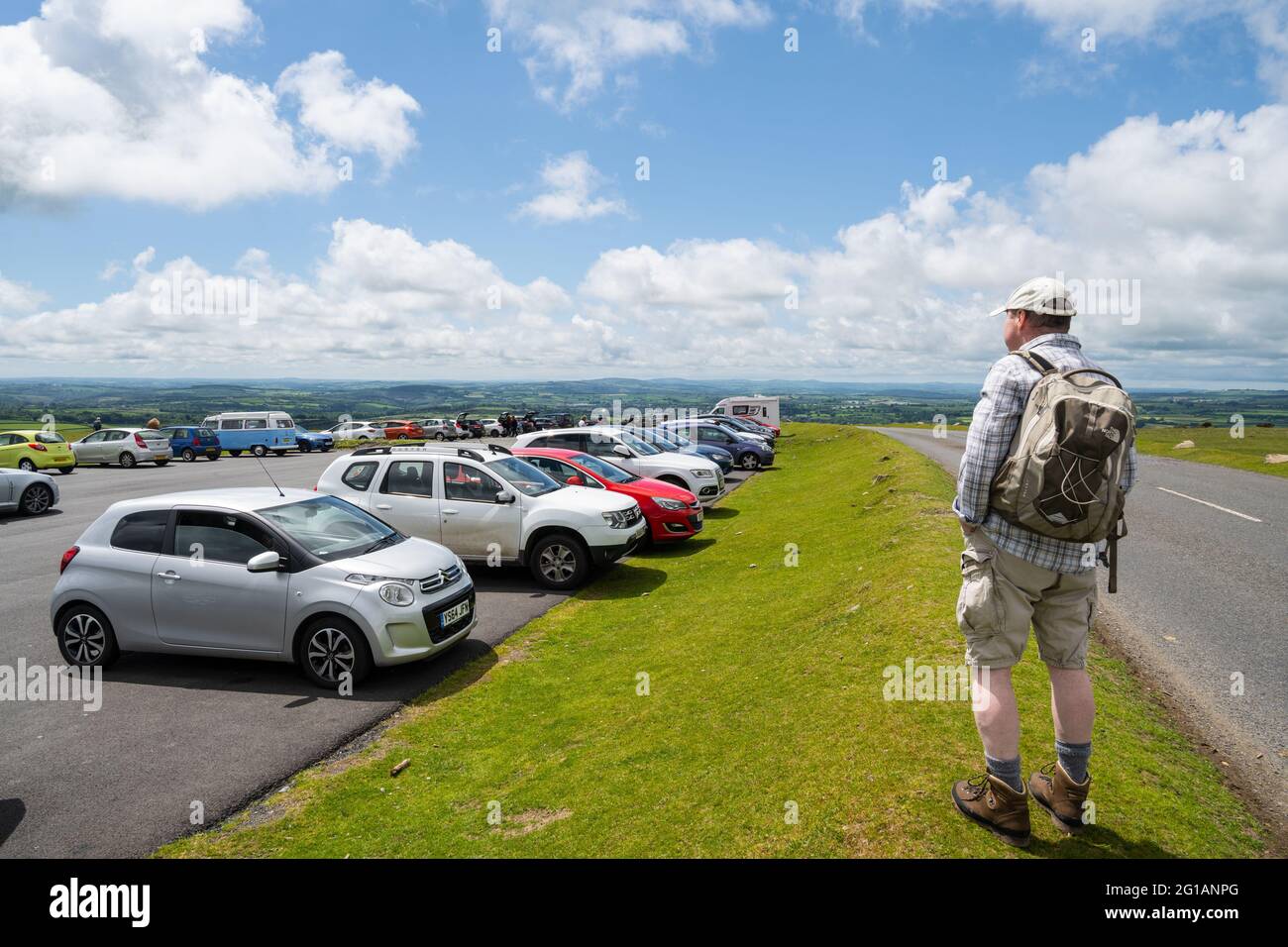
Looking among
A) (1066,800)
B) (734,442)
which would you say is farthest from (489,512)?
(734,442)

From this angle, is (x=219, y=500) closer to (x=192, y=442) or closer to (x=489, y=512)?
(x=489, y=512)

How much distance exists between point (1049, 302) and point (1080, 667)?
1.64m

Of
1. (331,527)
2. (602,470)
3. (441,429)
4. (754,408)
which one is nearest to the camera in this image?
(331,527)

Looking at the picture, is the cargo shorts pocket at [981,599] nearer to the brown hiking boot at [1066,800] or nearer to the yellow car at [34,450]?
the brown hiking boot at [1066,800]

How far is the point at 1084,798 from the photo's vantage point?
3.29 meters

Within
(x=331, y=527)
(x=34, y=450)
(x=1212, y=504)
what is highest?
(x=34, y=450)

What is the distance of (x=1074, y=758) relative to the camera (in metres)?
3.24

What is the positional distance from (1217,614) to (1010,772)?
19.7 feet

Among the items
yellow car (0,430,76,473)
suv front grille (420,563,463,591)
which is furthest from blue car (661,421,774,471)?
yellow car (0,430,76,473)

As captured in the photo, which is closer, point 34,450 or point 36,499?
point 36,499

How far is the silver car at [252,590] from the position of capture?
23.2 feet

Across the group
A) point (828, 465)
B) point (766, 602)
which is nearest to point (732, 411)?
point (828, 465)

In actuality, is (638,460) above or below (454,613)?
above
